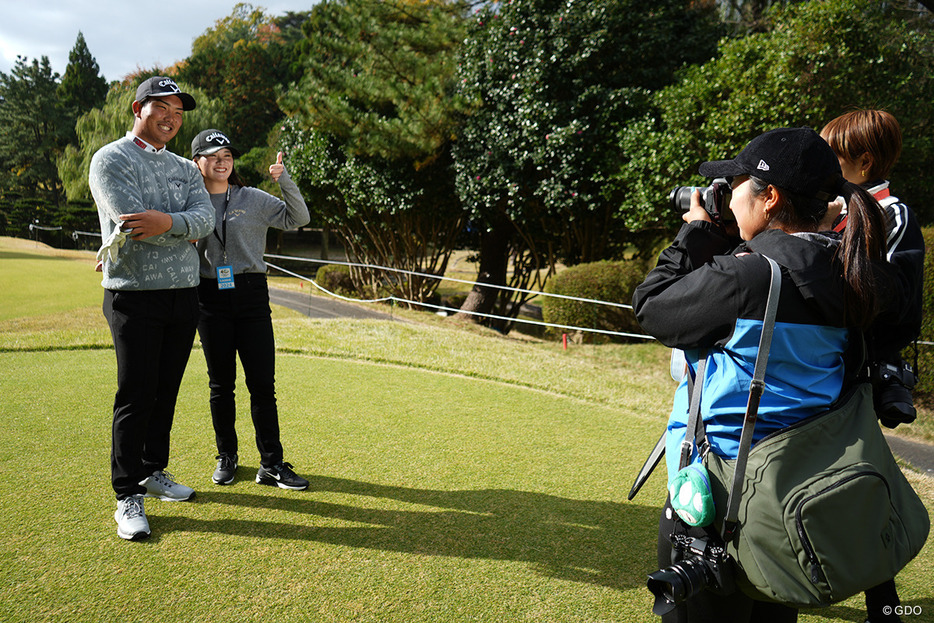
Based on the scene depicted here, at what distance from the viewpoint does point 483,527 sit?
280 cm

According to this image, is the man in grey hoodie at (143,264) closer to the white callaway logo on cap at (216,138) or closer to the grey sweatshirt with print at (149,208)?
the grey sweatshirt with print at (149,208)

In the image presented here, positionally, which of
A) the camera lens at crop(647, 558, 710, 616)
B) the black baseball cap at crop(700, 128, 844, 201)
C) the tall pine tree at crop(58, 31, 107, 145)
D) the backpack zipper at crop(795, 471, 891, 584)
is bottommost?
the camera lens at crop(647, 558, 710, 616)

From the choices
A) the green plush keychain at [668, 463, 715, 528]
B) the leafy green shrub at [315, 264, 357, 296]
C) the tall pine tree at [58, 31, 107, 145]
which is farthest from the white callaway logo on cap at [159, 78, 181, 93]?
the tall pine tree at [58, 31, 107, 145]

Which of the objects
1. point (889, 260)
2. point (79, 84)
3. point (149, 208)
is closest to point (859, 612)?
point (889, 260)

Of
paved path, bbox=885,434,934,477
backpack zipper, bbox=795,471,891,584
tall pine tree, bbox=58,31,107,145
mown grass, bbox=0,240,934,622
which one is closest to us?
backpack zipper, bbox=795,471,891,584

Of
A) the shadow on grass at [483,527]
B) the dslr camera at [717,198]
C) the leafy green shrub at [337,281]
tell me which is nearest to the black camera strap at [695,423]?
the dslr camera at [717,198]

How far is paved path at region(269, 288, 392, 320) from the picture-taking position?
421 inches

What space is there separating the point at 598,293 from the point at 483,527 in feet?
19.8

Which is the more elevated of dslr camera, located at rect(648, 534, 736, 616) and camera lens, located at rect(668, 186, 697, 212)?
camera lens, located at rect(668, 186, 697, 212)

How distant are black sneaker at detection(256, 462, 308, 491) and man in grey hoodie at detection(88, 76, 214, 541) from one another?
1.21 ft

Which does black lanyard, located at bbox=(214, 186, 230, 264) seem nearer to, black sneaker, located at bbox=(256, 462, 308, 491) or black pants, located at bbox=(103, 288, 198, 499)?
black pants, located at bbox=(103, 288, 198, 499)

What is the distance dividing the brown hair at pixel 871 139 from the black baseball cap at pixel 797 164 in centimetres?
102

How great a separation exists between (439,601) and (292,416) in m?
2.44

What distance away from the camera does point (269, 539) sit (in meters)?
2.61
